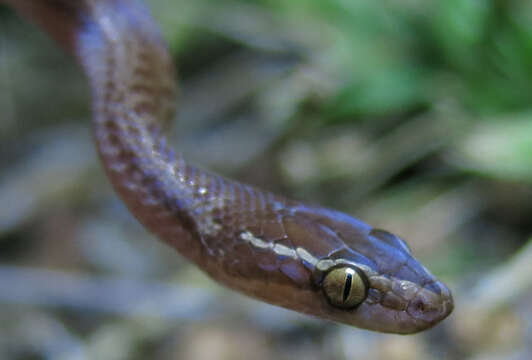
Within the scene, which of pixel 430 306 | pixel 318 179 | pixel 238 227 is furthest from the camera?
pixel 318 179

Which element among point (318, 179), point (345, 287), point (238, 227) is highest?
point (318, 179)

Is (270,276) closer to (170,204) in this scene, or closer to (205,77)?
(170,204)

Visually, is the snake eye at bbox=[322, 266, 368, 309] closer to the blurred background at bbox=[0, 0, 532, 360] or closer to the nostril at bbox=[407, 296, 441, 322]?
the nostril at bbox=[407, 296, 441, 322]

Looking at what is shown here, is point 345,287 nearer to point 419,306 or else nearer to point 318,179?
point 419,306

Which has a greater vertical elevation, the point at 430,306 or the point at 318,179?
the point at 318,179

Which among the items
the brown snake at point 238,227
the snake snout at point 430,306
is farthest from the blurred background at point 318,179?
the brown snake at point 238,227

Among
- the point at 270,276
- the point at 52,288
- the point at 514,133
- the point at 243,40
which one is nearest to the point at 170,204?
the point at 270,276

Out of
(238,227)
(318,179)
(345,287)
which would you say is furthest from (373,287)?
(318,179)
